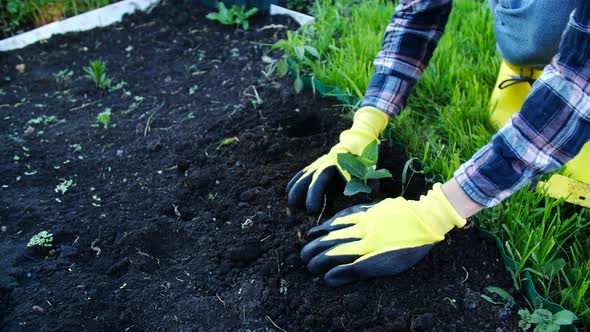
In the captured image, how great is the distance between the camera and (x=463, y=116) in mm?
2033

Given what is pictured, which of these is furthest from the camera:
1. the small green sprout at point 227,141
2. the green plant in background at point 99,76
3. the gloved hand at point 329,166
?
the green plant in background at point 99,76

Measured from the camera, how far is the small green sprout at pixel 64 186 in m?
1.86

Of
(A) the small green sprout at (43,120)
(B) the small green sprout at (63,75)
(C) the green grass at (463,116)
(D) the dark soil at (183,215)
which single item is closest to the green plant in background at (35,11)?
(D) the dark soil at (183,215)

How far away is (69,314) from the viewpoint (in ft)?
4.67

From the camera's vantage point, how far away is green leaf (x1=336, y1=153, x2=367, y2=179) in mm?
1595

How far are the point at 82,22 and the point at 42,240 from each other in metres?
1.73

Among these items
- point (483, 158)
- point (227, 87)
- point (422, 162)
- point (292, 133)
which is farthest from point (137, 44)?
point (483, 158)

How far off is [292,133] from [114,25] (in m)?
1.51

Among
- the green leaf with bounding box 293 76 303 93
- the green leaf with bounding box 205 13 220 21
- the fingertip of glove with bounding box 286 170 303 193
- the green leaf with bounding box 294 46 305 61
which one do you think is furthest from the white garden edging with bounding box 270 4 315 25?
the fingertip of glove with bounding box 286 170 303 193

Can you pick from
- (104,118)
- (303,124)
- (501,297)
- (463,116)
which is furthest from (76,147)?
(501,297)

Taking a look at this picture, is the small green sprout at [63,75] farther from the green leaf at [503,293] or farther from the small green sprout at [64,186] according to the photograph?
the green leaf at [503,293]

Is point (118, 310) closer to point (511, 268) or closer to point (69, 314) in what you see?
point (69, 314)

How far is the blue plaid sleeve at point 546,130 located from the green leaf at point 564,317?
319mm

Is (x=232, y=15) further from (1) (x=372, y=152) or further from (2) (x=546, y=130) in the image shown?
(2) (x=546, y=130)
